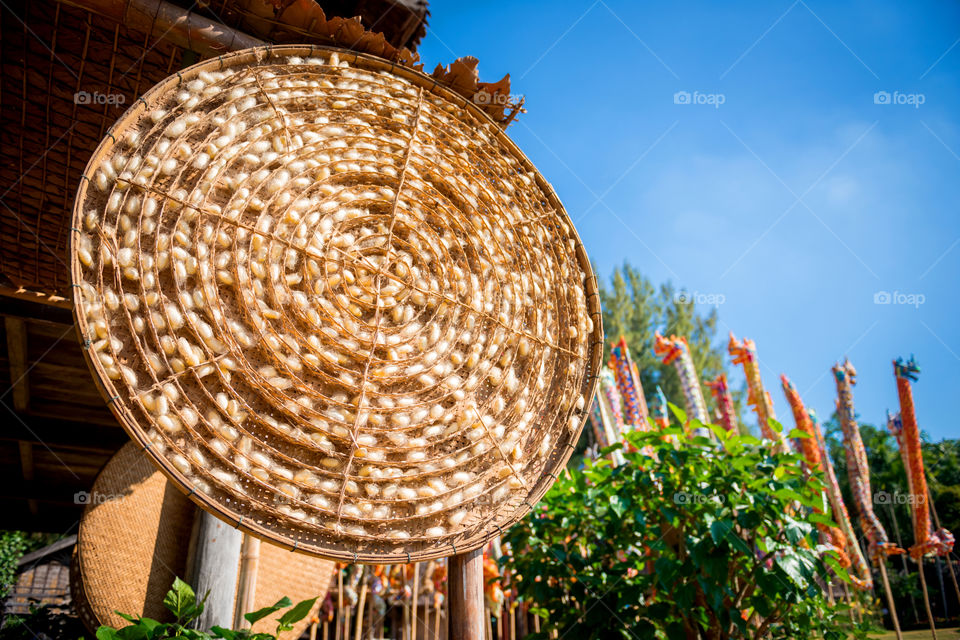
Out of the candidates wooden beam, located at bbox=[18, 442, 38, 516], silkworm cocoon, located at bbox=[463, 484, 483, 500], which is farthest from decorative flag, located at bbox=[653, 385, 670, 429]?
wooden beam, located at bbox=[18, 442, 38, 516]

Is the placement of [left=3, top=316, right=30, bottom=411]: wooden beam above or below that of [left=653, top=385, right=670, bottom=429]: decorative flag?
below

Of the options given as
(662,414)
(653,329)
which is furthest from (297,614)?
(653,329)

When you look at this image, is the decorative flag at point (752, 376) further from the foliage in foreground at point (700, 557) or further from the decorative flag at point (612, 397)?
the foliage in foreground at point (700, 557)

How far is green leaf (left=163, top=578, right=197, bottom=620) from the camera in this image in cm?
124

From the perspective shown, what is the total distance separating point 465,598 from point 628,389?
18.2 ft

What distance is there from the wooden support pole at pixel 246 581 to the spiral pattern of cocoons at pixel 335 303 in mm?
851

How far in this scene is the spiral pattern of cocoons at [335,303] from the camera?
41.4 inches

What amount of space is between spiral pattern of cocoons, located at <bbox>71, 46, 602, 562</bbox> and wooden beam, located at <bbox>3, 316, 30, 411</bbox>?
1.84 m

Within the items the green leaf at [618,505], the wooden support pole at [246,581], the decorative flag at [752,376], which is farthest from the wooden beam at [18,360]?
the decorative flag at [752,376]

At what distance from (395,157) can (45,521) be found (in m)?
5.02

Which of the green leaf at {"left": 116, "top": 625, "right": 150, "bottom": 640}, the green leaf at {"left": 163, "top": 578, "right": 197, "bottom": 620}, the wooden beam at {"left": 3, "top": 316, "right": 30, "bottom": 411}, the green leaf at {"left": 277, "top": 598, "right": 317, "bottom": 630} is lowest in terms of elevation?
the green leaf at {"left": 116, "top": 625, "right": 150, "bottom": 640}

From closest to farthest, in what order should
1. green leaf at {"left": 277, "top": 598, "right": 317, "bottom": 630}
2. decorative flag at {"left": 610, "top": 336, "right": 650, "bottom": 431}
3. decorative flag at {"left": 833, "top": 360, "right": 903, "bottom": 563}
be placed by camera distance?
1. green leaf at {"left": 277, "top": 598, "right": 317, "bottom": 630}
2. decorative flag at {"left": 833, "top": 360, "right": 903, "bottom": 563}
3. decorative flag at {"left": 610, "top": 336, "right": 650, "bottom": 431}

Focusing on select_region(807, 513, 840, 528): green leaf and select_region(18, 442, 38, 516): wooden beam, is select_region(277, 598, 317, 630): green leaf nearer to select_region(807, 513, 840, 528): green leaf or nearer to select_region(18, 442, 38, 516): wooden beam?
select_region(807, 513, 840, 528): green leaf

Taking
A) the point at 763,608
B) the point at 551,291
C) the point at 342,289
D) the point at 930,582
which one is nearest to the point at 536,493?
the point at 551,291
